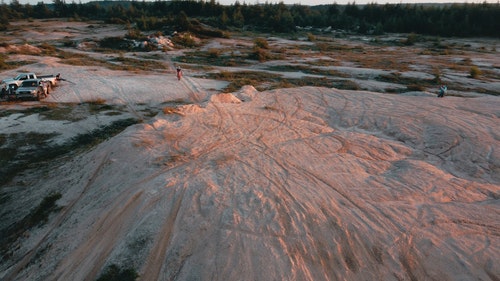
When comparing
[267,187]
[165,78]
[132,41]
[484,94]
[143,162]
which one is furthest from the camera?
[132,41]

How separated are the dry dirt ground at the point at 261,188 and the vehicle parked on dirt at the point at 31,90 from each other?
0.81m

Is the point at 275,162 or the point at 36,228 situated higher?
the point at 275,162

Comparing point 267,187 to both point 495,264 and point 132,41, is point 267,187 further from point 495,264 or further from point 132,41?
point 132,41

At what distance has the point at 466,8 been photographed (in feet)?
220

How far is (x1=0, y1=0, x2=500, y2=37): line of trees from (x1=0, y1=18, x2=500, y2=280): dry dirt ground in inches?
1877

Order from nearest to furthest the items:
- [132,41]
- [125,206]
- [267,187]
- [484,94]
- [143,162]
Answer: [125,206]
[267,187]
[143,162]
[484,94]
[132,41]

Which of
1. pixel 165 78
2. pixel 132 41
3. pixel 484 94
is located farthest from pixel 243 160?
pixel 132 41

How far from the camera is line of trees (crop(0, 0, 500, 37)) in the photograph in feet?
210

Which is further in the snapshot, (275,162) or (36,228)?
(275,162)

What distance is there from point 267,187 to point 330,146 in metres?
4.65

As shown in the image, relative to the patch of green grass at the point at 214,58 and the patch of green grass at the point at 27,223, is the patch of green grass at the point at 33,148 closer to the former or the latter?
the patch of green grass at the point at 27,223

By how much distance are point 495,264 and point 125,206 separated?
33.0 ft

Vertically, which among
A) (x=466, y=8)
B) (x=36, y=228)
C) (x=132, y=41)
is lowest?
(x=36, y=228)

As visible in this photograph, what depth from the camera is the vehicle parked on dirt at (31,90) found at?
68.0ft
